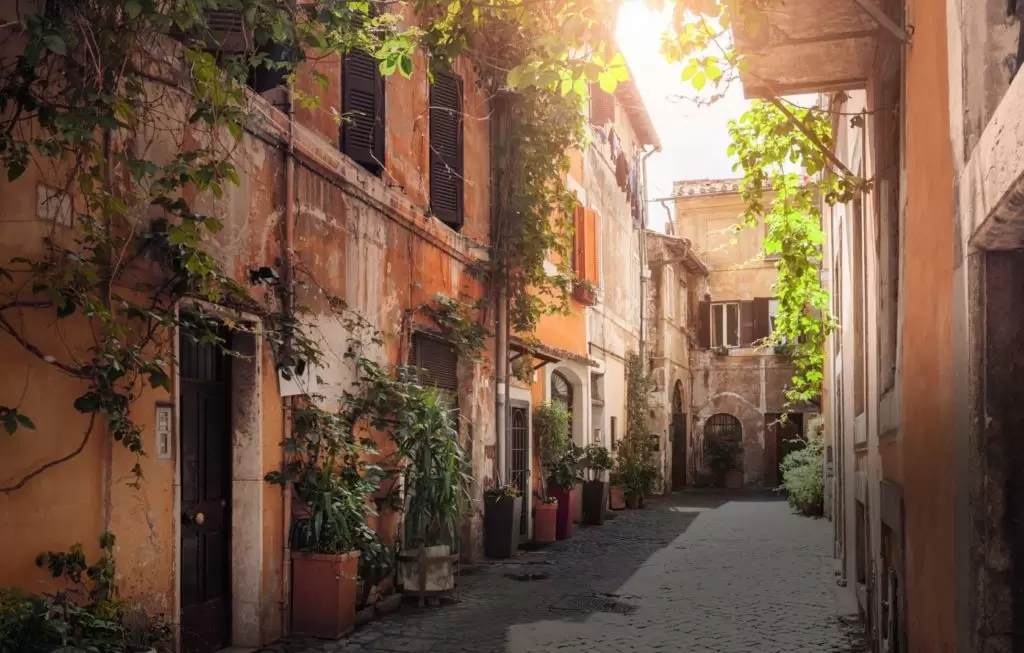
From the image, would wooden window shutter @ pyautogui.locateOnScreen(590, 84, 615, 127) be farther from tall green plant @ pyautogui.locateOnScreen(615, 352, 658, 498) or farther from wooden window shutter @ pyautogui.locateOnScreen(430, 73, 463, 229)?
wooden window shutter @ pyautogui.locateOnScreen(430, 73, 463, 229)

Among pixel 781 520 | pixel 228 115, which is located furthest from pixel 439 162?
pixel 781 520

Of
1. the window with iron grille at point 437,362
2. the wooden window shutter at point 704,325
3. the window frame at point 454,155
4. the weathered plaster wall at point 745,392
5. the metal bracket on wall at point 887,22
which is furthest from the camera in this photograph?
the wooden window shutter at point 704,325

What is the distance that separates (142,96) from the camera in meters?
5.58

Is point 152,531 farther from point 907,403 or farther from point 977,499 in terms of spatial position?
point 977,499

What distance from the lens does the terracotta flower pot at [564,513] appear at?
1427 centimetres

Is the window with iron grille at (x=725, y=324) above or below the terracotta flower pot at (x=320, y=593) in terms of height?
above

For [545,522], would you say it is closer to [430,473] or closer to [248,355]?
[430,473]

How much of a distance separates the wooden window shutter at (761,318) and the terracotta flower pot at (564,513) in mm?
16304

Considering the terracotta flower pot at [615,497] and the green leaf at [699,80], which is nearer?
the green leaf at [699,80]

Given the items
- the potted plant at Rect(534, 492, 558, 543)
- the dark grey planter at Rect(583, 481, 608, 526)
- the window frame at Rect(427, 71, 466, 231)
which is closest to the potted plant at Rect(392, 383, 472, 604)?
the window frame at Rect(427, 71, 466, 231)

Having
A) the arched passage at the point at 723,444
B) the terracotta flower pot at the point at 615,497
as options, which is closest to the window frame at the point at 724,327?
the arched passage at the point at 723,444

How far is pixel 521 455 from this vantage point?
14094mm

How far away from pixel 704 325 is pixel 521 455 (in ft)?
56.6

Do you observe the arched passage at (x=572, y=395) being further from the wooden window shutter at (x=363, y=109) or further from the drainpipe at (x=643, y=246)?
the wooden window shutter at (x=363, y=109)
